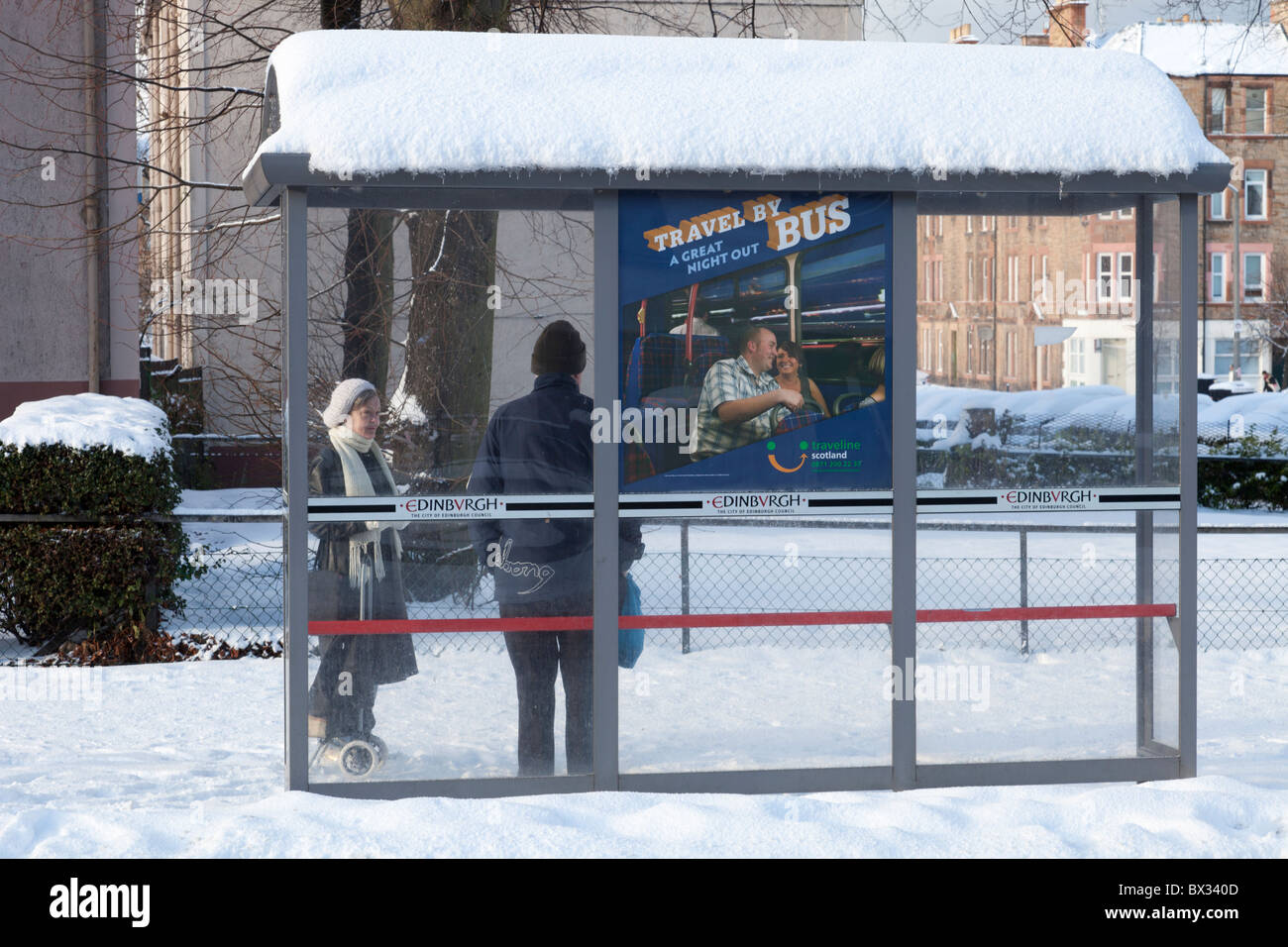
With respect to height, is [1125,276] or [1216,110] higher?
[1216,110]

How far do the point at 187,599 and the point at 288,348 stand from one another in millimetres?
5604

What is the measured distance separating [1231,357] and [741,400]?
172 ft

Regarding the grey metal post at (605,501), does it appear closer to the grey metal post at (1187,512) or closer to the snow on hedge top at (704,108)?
the snow on hedge top at (704,108)

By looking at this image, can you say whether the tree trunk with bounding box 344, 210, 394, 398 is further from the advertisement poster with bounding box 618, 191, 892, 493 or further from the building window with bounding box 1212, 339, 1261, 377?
the building window with bounding box 1212, 339, 1261, 377

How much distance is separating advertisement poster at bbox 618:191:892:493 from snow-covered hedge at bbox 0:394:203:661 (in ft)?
14.9

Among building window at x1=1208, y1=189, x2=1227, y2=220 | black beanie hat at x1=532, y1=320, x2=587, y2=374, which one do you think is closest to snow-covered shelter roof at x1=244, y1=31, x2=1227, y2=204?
black beanie hat at x1=532, y1=320, x2=587, y2=374

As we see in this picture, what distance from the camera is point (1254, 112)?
53.6m

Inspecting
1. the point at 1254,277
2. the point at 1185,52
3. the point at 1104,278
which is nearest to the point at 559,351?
the point at 1104,278

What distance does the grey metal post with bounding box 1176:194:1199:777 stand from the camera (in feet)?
18.9

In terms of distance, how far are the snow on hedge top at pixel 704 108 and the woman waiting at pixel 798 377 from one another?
2.44 ft

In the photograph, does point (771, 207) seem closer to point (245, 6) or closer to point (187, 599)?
point (187, 599)

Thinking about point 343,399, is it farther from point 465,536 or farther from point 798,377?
point 798,377

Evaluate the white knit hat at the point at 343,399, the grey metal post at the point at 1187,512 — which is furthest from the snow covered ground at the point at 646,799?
the white knit hat at the point at 343,399

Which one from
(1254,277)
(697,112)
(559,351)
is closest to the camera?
(697,112)
